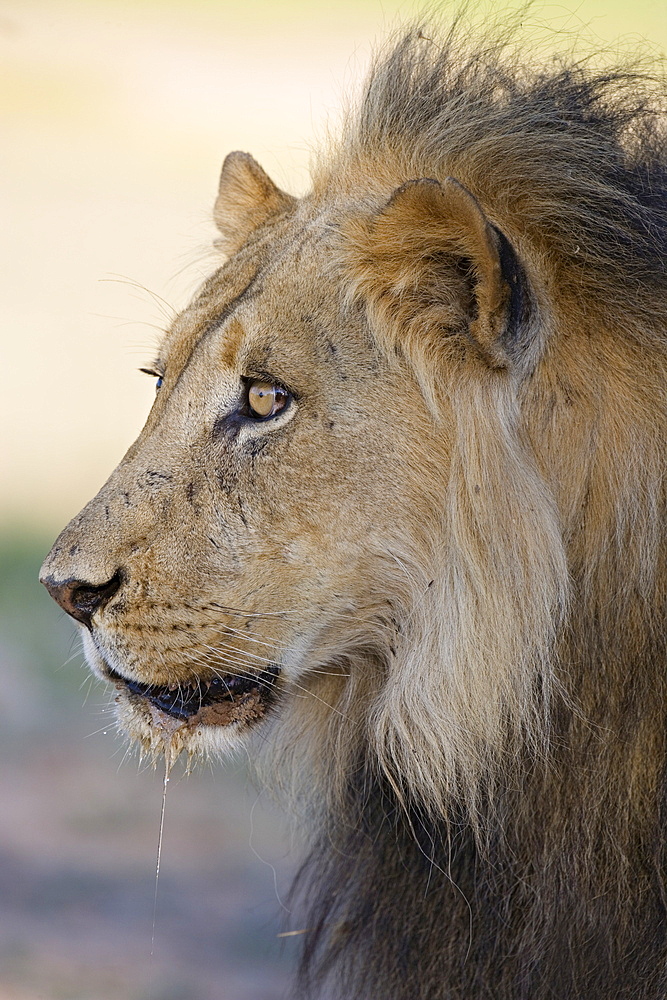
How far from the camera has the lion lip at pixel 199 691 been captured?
198cm

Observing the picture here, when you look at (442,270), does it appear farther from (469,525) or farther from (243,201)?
(243,201)

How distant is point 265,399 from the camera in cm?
195

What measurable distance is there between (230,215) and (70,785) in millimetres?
2132

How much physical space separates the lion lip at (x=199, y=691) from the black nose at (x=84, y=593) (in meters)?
0.12

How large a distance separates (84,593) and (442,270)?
748 millimetres

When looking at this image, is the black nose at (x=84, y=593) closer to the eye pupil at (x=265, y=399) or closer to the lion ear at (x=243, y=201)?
the eye pupil at (x=265, y=399)

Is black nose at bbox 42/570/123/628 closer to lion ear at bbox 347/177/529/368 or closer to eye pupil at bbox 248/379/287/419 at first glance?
eye pupil at bbox 248/379/287/419

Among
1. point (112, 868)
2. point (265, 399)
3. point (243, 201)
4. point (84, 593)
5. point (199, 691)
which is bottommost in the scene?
point (112, 868)

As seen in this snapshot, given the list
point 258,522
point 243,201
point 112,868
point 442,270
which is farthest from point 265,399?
point 112,868

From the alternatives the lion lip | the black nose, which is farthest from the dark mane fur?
the black nose

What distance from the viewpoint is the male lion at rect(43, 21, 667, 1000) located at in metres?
1.87

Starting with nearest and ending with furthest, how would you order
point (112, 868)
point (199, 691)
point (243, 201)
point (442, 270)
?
point (442, 270) < point (199, 691) < point (243, 201) < point (112, 868)

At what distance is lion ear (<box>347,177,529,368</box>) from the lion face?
7 cm

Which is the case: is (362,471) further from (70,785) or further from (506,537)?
(70,785)
